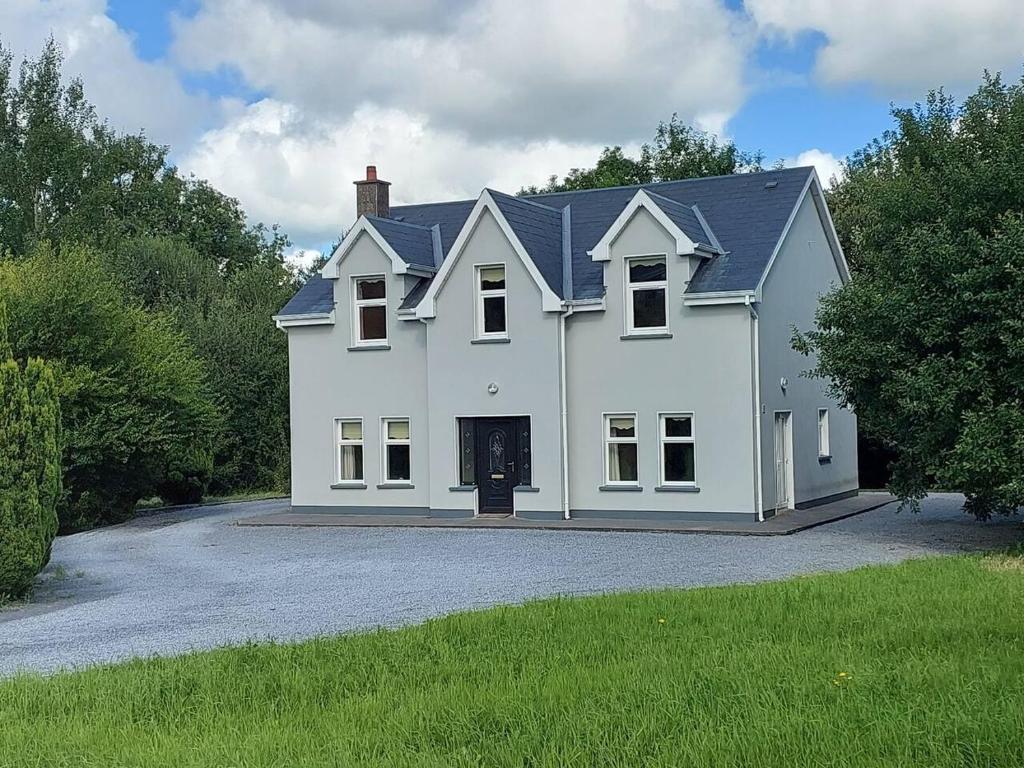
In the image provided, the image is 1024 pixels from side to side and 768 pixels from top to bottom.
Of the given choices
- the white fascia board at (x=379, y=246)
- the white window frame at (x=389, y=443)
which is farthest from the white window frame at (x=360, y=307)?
the white window frame at (x=389, y=443)

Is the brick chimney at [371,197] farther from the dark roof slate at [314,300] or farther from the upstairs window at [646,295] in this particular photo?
the upstairs window at [646,295]

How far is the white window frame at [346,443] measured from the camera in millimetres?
29328

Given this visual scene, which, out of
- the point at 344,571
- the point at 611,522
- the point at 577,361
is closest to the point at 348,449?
the point at 577,361

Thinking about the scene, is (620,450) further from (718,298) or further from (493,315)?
(493,315)

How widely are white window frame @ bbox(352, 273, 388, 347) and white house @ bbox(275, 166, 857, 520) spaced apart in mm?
48

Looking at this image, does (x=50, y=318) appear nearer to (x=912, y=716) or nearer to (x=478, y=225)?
(x=478, y=225)

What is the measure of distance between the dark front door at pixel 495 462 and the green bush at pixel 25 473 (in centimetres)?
1130

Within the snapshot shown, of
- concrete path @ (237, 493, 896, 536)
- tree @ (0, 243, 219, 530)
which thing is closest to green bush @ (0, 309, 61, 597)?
concrete path @ (237, 493, 896, 536)

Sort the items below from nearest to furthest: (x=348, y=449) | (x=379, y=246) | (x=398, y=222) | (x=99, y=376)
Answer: (x=99, y=376) → (x=379, y=246) → (x=348, y=449) → (x=398, y=222)

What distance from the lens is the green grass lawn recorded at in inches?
294

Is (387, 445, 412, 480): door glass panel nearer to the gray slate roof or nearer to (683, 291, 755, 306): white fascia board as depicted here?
the gray slate roof

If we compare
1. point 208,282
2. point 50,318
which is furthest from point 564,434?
point 208,282

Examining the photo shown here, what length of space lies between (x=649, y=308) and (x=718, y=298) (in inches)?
68.6

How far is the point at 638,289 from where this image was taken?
1042 inches
